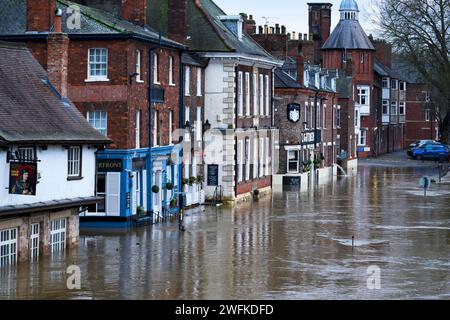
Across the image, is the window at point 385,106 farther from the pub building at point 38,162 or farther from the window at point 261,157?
the pub building at point 38,162

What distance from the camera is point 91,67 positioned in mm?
51188

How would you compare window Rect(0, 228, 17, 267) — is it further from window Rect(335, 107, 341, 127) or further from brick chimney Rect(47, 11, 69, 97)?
window Rect(335, 107, 341, 127)

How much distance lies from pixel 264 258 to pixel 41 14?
14155mm

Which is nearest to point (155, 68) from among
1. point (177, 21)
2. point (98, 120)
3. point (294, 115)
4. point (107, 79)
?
point (107, 79)

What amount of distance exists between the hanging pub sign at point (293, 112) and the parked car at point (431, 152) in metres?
39.4

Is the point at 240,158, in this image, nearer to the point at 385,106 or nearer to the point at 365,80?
the point at 365,80

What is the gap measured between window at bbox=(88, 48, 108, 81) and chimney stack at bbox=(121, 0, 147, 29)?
5.63m

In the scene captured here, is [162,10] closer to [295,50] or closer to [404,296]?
[404,296]

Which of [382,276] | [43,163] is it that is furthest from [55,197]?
[382,276]

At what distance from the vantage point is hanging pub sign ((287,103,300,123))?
81.6 m

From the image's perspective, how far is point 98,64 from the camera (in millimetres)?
51125

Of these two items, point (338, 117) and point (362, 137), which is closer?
point (338, 117)

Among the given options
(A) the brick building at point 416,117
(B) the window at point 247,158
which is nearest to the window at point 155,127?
(B) the window at point 247,158

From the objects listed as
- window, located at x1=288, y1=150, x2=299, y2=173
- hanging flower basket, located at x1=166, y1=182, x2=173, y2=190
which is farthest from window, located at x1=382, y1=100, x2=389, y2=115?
hanging flower basket, located at x1=166, y1=182, x2=173, y2=190
